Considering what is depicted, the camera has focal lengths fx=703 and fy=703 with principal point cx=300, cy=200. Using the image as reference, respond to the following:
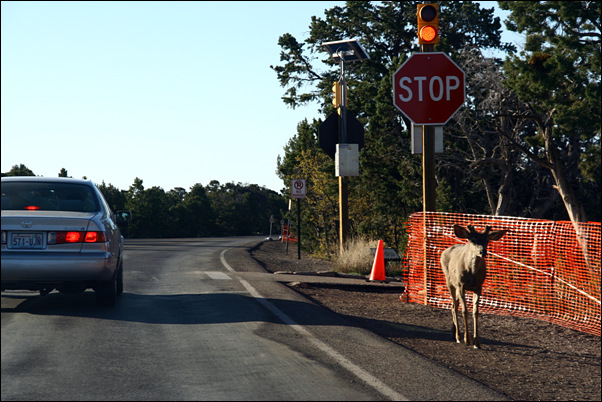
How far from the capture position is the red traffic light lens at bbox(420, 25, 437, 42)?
11875 millimetres

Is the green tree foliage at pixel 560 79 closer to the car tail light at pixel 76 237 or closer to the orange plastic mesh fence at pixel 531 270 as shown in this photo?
the orange plastic mesh fence at pixel 531 270

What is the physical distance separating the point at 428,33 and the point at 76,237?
6.66m

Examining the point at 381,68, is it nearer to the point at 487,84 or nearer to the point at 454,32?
the point at 454,32

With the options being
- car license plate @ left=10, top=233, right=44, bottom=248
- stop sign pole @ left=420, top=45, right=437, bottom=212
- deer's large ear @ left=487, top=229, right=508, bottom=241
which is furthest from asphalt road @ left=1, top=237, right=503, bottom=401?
stop sign pole @ left=420, top=45, right=437, bottom=212

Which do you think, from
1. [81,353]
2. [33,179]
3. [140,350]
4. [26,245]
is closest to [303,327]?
[140,350]

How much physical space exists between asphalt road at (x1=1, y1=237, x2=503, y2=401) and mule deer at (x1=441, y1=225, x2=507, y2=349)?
130 cm

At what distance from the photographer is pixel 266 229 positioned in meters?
118

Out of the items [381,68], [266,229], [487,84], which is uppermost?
[381,68]

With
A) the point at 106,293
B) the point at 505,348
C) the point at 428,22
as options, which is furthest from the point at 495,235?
the point at 106,293

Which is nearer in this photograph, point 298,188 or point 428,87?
point 428,87

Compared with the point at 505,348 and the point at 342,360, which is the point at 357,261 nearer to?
the point at 505,348

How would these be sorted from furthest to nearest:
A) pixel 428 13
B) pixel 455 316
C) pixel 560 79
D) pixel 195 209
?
pixel 195 209
pixel 560 79
pixel 428 13
pixel 455 316

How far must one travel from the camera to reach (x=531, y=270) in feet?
36.4

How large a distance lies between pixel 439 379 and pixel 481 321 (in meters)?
4.39
